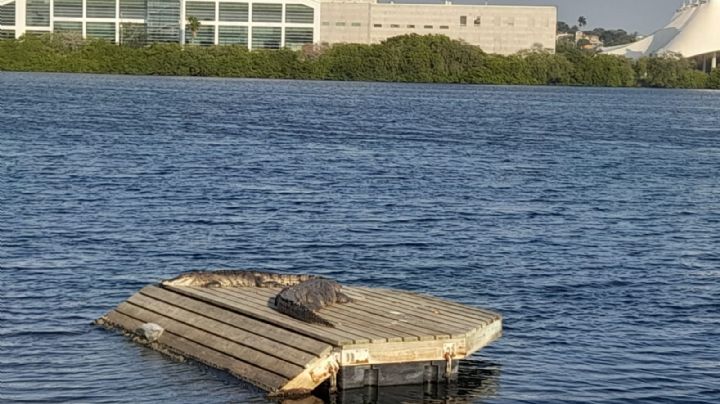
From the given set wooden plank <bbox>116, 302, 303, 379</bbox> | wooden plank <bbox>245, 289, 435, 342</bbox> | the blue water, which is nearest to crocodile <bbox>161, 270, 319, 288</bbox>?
Result: wooden plank <bbox>116, 302, 303, 379</bbox>

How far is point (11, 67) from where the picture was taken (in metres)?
190

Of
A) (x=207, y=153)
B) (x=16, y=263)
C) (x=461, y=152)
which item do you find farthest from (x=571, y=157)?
(x=16, y=263)

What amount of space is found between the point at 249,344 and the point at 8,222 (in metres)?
16.8

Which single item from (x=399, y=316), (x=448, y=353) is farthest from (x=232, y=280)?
(x=448, y=353)

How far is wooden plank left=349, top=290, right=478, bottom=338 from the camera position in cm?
2127

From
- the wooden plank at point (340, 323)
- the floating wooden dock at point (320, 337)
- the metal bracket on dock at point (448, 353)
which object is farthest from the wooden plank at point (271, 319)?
the metal bracket on dock at point (448, 353)

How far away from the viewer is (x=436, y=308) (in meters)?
23.0

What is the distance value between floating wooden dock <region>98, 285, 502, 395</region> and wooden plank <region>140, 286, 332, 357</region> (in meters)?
0.02

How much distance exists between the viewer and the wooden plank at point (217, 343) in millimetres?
20438

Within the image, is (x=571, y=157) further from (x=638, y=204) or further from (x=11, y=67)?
(x=11, y=67)

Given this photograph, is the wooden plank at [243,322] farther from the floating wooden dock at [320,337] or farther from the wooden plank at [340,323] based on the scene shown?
the wooden plank at [340,323]

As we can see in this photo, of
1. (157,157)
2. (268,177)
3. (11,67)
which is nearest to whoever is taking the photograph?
(268,177)

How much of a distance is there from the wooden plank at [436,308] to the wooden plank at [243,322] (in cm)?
251

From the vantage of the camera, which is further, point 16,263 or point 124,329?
point 16,263
